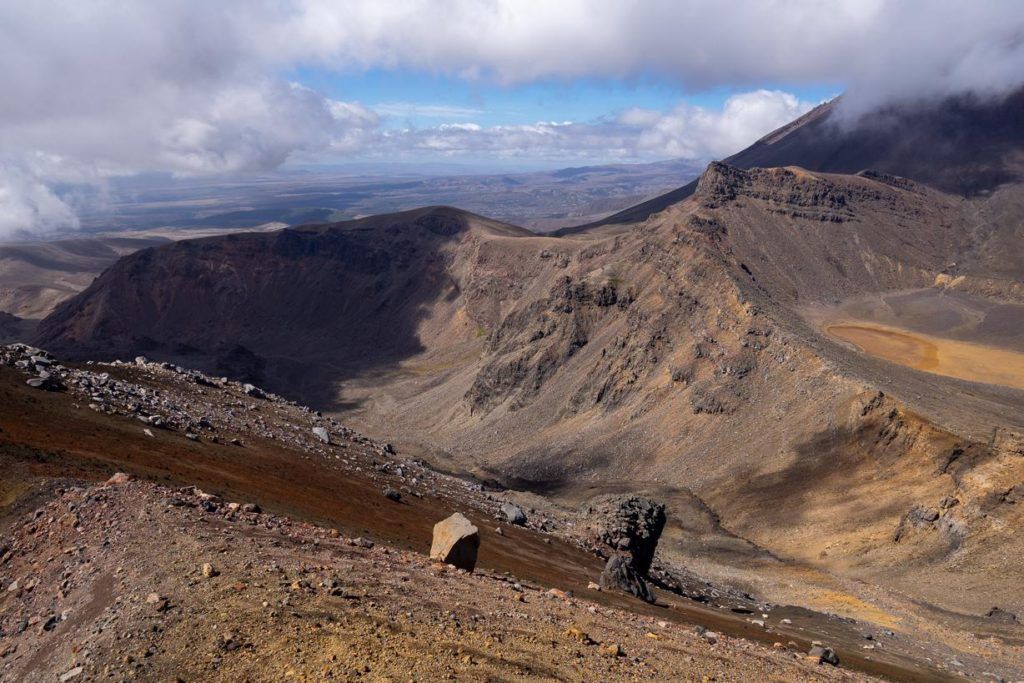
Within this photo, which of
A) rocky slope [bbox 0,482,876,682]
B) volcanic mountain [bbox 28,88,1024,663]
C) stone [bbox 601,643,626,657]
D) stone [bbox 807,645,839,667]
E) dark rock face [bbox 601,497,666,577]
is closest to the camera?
rocky slope [bbox 0,482,876,682]

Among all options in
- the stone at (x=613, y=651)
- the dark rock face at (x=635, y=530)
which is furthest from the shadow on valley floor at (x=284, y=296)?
the stone at (x=613, y=651)

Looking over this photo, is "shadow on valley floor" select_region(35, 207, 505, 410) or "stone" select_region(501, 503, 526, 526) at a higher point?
"stone" select_region(501, 503, 526, 526)

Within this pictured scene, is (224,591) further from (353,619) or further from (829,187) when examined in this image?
(829,187)

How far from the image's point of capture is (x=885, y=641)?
36750mm

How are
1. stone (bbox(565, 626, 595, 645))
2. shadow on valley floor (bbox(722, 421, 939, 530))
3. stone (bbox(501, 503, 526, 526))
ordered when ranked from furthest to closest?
shadow on valley floor (bbox(722, 421, 939, 530))
stone (bbox(501, 503, 526, 526))
stone (bbox(565, 626, 595, 645))

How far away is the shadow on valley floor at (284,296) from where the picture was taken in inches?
6097

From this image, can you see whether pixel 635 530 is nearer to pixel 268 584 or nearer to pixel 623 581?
pixel 623 581

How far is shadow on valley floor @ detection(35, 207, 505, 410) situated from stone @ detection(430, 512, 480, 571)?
→ 120 meters

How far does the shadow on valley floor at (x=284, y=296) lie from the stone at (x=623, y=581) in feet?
374

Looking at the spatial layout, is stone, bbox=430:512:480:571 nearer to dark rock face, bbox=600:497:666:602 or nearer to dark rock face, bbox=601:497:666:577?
dark rock face, bbox=600:497:666:602

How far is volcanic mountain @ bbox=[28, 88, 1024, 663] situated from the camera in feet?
176

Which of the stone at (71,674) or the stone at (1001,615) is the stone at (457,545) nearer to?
the stone at (71,674)

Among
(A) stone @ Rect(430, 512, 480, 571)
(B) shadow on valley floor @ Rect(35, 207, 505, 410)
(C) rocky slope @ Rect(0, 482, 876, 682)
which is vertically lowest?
(B) shadow on valley floor @ Rect(35, 207, 505, 410)

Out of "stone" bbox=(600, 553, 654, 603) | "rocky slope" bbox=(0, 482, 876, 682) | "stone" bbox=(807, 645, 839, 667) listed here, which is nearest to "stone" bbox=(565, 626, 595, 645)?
"rocky slope" bbox=(0, 482, 876, 682)
